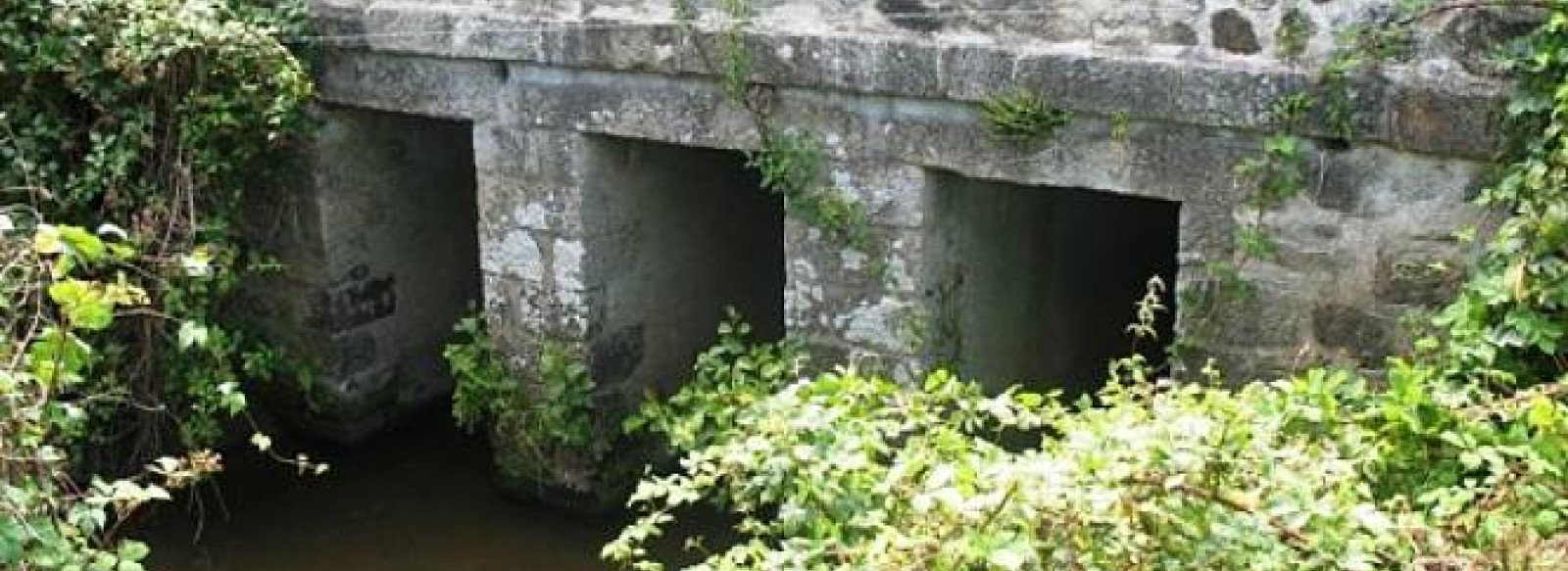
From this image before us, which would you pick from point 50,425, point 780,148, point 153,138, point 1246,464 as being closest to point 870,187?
point 780,148

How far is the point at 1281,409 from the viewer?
172 inches

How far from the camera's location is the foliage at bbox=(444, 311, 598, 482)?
6.82 m

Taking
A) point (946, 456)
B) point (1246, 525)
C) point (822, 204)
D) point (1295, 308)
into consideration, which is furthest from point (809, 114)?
point (1246, 525)

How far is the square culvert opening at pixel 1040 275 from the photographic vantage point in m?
6.22

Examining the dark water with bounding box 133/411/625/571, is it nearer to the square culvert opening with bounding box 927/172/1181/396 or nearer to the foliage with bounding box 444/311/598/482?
the foliage with bounding box 444/311/598/482

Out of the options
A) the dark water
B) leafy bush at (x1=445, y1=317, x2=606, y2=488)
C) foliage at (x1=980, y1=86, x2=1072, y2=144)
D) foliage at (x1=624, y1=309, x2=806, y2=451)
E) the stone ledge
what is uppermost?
the stone ledge

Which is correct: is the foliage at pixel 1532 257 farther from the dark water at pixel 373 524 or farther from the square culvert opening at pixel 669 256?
the dark water at pixel 373 524

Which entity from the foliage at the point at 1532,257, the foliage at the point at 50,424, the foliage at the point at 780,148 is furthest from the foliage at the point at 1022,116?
the foliage at the point at 50,424

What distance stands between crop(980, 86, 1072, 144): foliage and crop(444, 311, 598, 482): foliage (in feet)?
6.61

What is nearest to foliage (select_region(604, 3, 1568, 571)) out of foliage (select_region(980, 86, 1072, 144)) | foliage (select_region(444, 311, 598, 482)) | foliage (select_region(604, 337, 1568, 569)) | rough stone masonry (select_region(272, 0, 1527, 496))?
foliage (select_region(604, 337, 1568, 569))

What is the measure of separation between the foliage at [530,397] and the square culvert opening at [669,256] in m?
0.15

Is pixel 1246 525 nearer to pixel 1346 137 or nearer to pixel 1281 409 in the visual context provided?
pixel 1281 409

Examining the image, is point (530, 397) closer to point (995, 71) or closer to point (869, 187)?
point (869, 187)

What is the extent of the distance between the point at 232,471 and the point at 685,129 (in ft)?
8.60
